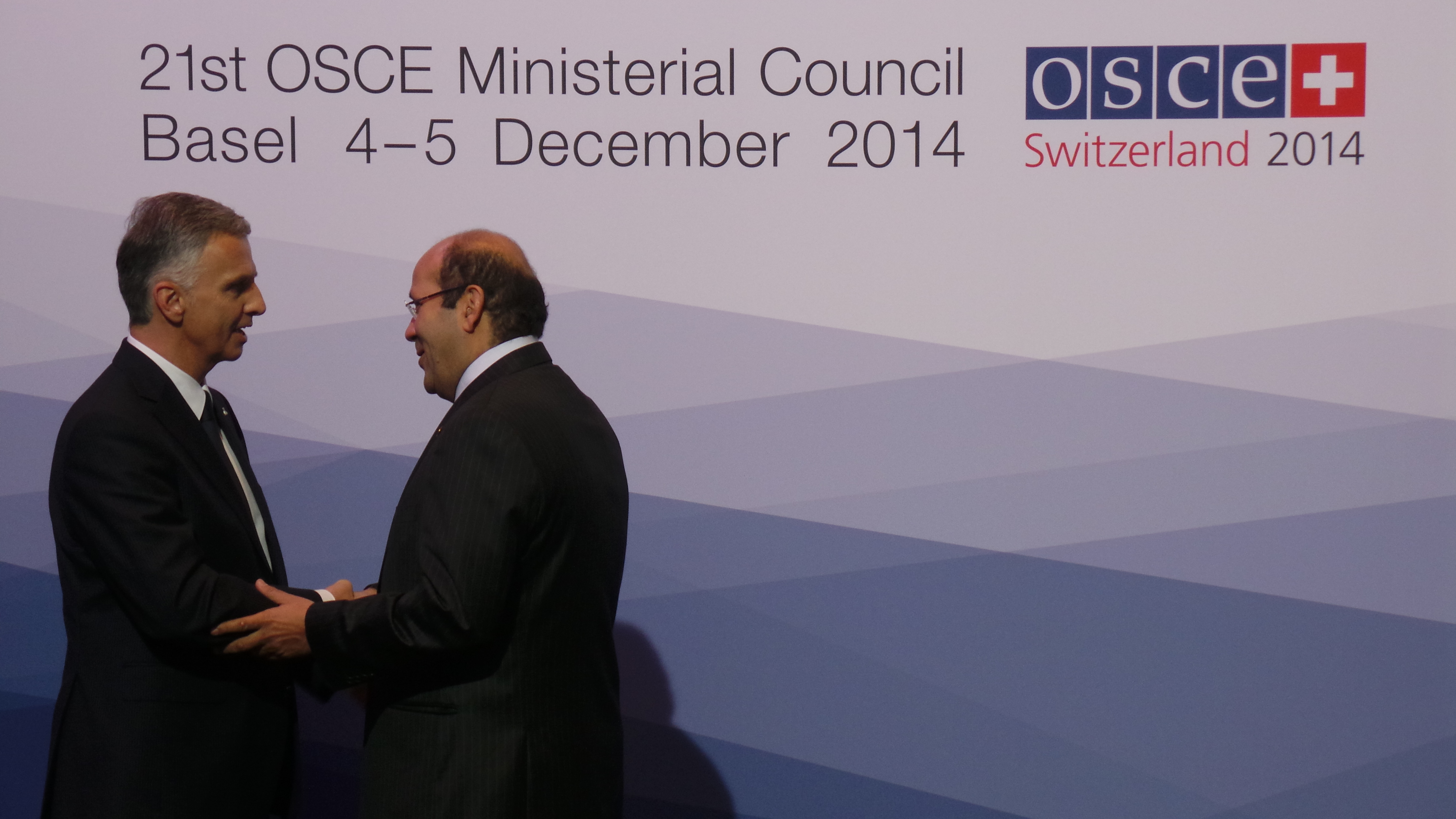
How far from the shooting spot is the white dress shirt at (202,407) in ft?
6.59

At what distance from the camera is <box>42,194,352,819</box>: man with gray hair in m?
1.88

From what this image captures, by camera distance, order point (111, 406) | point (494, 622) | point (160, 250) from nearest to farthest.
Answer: point (494, 622), point (111, 406), point (160, 250)

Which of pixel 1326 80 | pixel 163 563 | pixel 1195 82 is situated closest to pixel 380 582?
pixel 163 563

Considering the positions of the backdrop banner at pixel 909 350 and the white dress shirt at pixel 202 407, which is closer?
the white dress shirt at pixel 202 407

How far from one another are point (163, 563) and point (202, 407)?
1.03 feet

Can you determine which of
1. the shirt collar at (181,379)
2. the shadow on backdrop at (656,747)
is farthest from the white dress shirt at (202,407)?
the shadow on backdrop at (656,747)

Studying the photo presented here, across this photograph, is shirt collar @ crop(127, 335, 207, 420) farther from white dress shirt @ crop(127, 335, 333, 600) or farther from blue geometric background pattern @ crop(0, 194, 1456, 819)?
blue geometric background pattern @ crop(0, 194, 1456, 819)

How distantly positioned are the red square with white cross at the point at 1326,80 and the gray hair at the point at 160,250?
2.53 metres

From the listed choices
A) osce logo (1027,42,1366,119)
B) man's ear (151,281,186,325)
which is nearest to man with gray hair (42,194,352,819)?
man's ear (151,281,186,325)

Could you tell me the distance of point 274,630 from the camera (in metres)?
1.96

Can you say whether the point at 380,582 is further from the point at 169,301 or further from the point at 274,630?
the point at 169,301

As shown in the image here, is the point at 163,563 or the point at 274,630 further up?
the point at 163,563

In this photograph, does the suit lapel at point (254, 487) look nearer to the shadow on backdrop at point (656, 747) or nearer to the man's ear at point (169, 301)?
the man's ear at point (169, 301)

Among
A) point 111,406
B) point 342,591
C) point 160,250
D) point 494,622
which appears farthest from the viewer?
point 342,591
